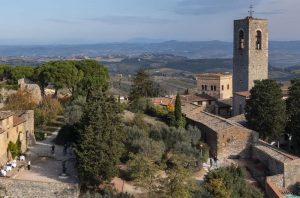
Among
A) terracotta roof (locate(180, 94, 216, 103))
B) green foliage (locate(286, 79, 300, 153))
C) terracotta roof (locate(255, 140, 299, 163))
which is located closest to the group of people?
terracotta roof (locate(255, 140, 299, 163))

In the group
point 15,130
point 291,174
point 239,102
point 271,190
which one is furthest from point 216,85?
point 271,190

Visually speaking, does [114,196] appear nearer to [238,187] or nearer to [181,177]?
[181,177]

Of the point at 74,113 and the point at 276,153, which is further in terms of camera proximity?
the point at 74,113

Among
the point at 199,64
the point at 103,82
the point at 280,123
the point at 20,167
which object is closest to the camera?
the point at 20,167

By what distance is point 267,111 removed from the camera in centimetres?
3141

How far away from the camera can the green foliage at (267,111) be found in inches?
1229

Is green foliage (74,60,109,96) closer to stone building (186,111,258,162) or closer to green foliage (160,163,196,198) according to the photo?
stone building (186,111,258,162)

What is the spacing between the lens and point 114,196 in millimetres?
21531

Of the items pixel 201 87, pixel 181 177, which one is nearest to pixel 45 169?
pixel 181 177

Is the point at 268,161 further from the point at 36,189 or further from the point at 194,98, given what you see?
the point at 194,98

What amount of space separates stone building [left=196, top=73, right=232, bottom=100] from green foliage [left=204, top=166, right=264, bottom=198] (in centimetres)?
→ 2990

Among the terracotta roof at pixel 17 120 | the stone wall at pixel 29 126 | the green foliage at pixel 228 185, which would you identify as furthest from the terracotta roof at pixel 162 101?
the green foliage at pixel 228 185

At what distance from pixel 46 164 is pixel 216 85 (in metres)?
31.2

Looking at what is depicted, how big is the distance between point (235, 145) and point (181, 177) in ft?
34.4
